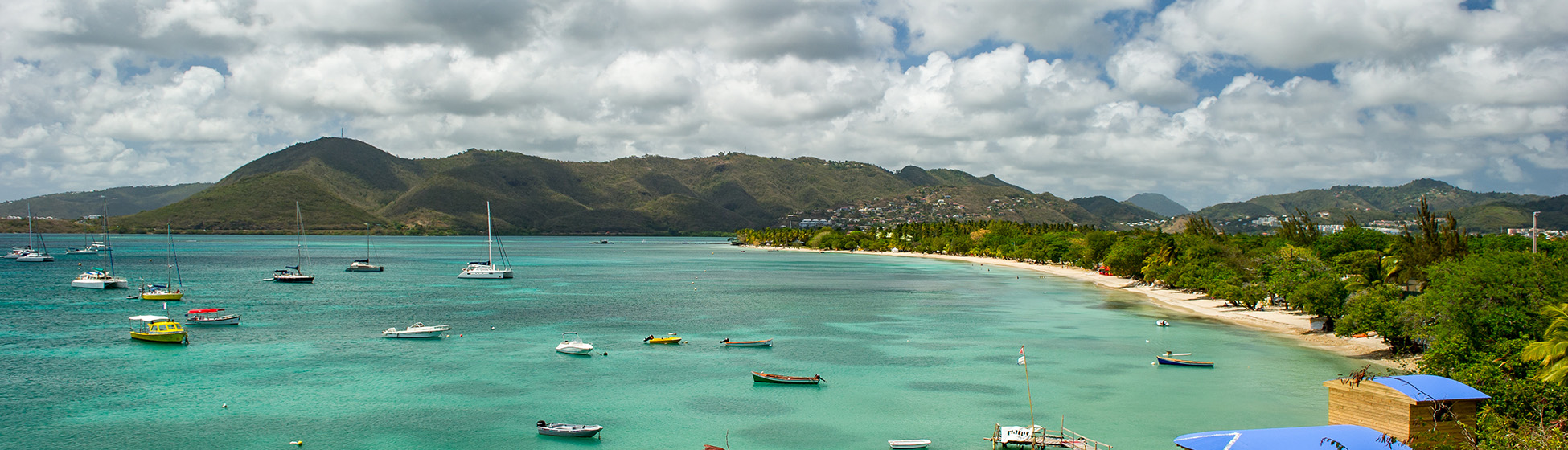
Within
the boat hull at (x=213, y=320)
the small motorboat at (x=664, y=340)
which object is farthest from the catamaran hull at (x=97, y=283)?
the small motorboat at (x=664, y=340)

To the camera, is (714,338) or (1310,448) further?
(714,338)

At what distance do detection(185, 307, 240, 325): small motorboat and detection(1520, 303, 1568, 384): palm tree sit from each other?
70.8 meters

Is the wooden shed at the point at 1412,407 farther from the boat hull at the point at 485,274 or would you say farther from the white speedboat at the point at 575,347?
the boat hull at the point at 485,274

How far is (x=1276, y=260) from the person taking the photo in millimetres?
67812

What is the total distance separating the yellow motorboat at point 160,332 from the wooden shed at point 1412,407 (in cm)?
5801

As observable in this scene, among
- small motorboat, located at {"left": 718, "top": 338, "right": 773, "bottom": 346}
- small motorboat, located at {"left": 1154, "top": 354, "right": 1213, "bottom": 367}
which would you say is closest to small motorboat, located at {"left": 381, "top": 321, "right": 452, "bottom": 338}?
small motorboat, located at {"left": 718, "top": 338, "right": 773, "bottom": 346}

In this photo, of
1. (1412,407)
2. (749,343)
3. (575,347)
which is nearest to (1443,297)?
(1412,407)

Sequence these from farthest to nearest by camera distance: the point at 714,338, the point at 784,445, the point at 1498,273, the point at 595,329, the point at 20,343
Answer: the point at 595,329, the point at 714,338, the point at 20,343, the point at 1498,273, the point at 784,445

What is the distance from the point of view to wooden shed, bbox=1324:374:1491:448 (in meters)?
18.5

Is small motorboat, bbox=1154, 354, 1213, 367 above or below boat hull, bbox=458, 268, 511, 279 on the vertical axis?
below

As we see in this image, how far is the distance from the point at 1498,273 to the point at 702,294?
2661 inches

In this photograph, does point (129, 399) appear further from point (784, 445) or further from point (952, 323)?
point (952, 323)

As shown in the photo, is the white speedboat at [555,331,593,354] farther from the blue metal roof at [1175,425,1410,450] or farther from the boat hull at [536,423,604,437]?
the blue metal roof at [1175,425,1410,450]

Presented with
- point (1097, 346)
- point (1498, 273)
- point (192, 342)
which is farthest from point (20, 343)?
point (1498, 273)
